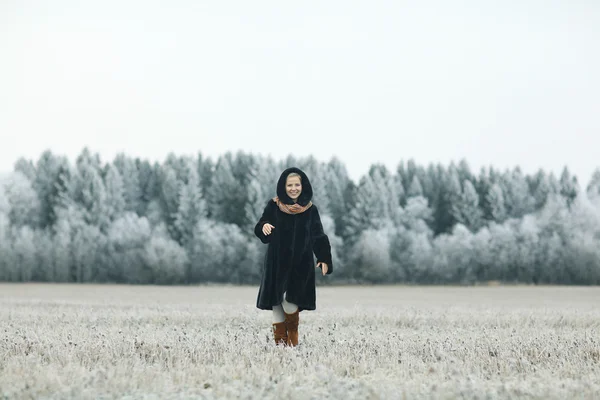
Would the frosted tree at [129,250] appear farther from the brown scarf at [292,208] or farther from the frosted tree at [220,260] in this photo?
the brown scarf at [292,208]

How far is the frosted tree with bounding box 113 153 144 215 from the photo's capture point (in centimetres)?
8258

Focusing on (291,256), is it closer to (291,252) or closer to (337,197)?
(291,252)

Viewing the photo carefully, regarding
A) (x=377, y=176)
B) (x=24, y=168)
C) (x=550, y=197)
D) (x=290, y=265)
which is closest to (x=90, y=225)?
(x=24, y=168)

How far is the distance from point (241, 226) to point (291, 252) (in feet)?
226

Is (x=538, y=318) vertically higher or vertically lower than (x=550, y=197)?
lower

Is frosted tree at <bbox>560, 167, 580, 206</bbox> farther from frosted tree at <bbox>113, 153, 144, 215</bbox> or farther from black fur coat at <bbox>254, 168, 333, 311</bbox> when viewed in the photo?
black fur coat at <bbox>254, 168, 333, 311</bbox>

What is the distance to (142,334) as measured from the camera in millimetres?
11930

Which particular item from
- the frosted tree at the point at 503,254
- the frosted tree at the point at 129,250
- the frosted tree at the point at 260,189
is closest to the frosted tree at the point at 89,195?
the frosted tree at the point at 129,250

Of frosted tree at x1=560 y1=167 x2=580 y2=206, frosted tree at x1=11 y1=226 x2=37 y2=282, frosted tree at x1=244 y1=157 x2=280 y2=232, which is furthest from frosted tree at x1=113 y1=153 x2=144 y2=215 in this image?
frosted tree at x1=560 y1=167 x2=580 y2=206

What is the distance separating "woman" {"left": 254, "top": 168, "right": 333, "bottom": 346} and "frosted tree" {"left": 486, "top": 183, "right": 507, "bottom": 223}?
255ft

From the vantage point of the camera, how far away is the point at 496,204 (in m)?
85.7

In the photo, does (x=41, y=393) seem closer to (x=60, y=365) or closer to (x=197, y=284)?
(x=60, y=365)

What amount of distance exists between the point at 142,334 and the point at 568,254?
71.6 metres

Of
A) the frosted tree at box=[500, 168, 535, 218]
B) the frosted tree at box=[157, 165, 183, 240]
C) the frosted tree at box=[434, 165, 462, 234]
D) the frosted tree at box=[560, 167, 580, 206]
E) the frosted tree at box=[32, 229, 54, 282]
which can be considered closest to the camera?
the frosted tree at box=[32, 229, 54, 282]
